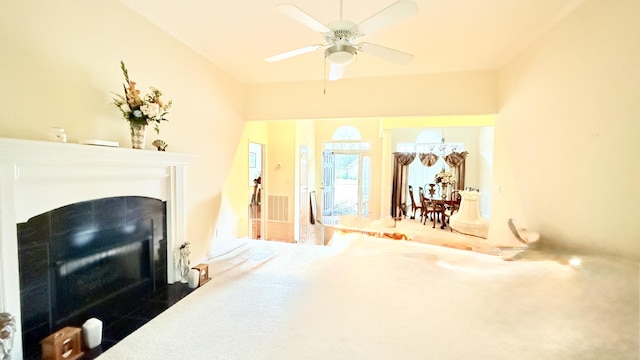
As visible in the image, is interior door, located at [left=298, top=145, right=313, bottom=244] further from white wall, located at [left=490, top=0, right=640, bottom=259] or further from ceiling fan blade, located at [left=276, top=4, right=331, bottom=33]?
ceiling fan blade, located at [left=276, top=4, right=331, bottom=33]

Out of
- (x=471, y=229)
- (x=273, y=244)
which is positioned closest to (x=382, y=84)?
(x=471, y=229)

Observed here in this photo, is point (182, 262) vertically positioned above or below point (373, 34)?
below

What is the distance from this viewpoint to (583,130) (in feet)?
7.02

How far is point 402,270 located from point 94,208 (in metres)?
2.58

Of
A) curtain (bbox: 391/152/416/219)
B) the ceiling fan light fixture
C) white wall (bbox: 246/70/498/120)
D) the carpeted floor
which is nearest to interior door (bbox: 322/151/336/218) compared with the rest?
curtain (bbox: 391/152/416/219)

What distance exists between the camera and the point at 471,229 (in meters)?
4.56

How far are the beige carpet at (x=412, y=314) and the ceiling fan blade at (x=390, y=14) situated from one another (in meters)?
1.83

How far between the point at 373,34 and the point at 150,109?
7.46ft

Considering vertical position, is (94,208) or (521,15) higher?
(521,15)

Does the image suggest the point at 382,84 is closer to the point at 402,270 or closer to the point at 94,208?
the point at 402,270

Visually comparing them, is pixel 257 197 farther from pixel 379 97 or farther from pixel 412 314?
pixel 412 314

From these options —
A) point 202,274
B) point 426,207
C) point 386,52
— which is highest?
point 386,52

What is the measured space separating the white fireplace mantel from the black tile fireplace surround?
8cm

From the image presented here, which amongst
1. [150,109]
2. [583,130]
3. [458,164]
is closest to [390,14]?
[583,130]
